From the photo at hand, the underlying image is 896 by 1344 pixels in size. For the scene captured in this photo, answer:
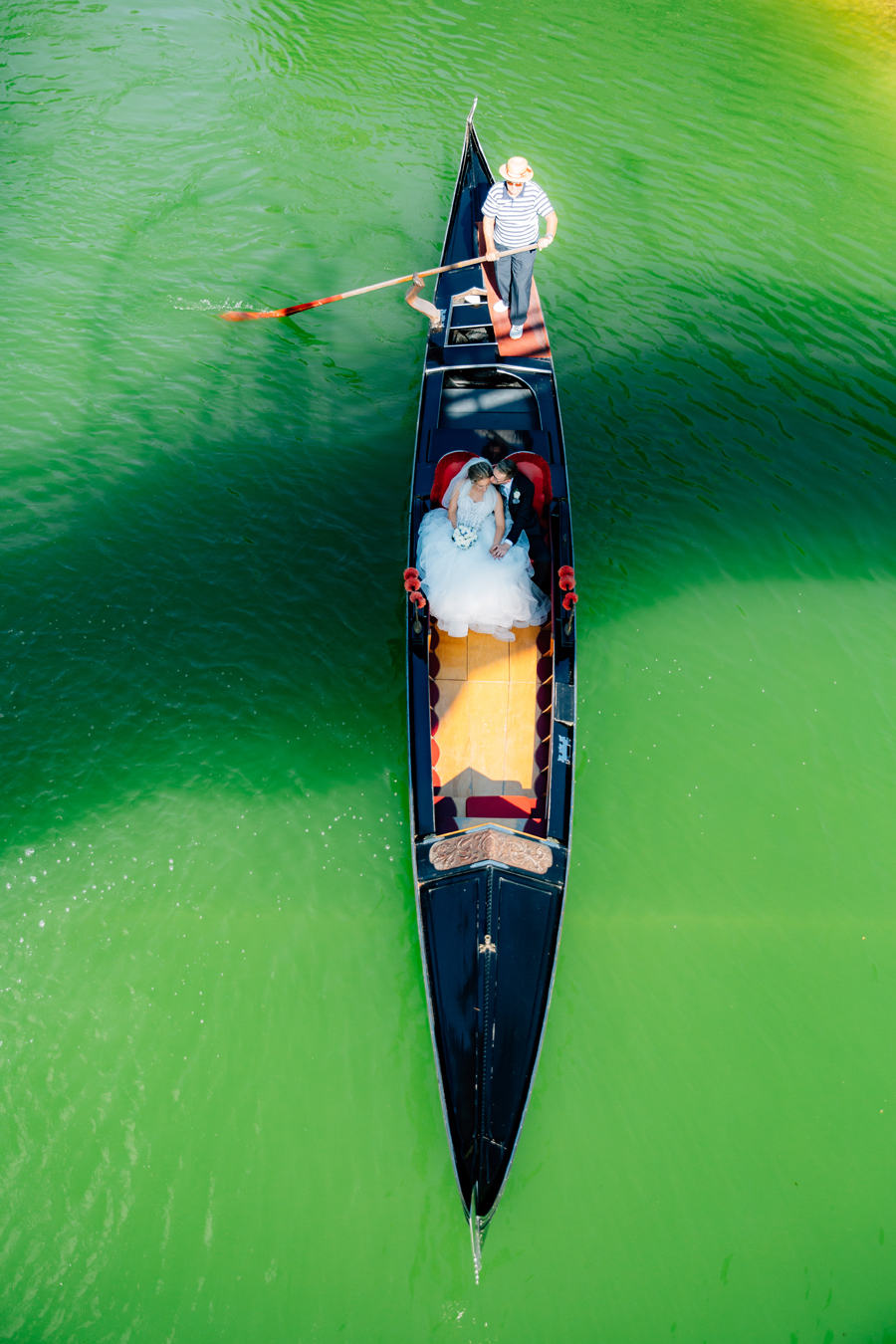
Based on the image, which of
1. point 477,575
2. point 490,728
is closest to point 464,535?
point 477,575

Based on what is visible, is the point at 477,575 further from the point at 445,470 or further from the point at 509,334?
the point at 509,334

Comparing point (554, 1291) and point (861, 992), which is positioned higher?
point (861, 992)

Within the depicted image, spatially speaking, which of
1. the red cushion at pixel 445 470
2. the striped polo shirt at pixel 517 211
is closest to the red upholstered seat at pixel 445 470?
the red cushion at pixel 445 470

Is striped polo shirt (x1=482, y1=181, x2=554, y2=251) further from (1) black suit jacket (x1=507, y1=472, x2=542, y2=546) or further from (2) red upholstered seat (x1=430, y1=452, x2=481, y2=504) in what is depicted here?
(1) black suit jacket (x1=507, y1=472, x2=542, y2=546)

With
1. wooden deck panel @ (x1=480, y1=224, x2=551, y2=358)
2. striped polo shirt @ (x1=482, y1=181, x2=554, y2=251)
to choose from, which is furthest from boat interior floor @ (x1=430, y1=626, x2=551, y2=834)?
striped polo shirt @ (x1=482, y1=181, x2=554, y2=251)

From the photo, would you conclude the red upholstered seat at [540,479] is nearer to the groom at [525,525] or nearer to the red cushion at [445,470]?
the groom at [525,525]

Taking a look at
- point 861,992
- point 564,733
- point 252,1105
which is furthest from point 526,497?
point 252,1105

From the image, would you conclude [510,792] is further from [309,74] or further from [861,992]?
[309,74]

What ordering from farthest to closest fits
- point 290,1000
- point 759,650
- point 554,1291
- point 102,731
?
point 759,650
point 102,731
point 290,1000
point 554,1291
